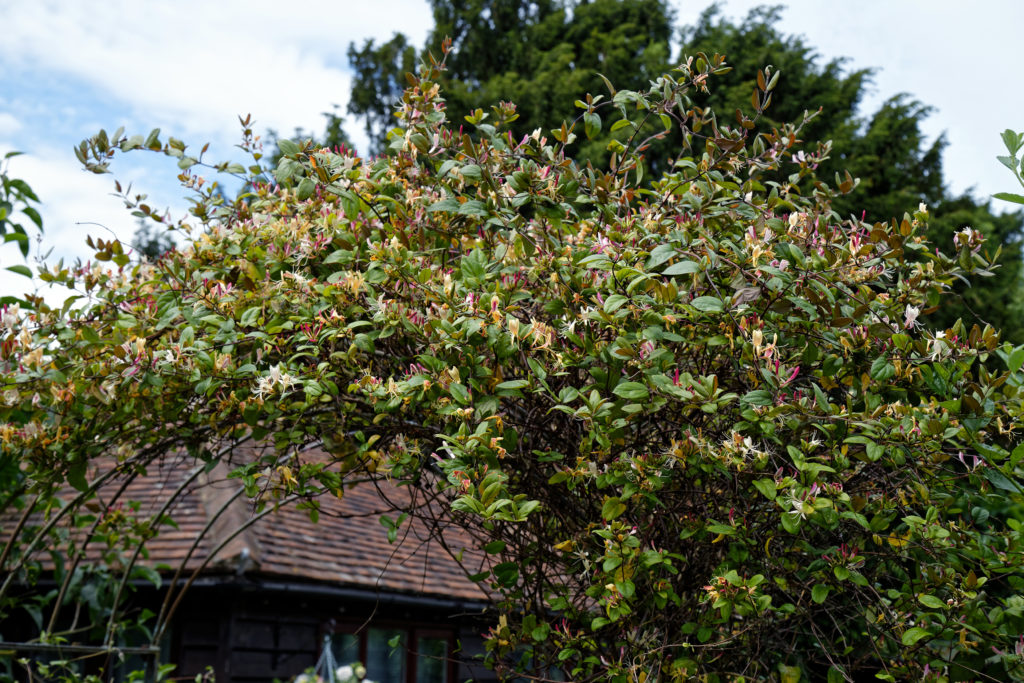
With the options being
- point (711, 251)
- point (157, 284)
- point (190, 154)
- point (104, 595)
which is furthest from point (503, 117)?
point (104, 595)

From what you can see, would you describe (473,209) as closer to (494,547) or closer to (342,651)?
(494,547)

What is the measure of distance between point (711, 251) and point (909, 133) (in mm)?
15834

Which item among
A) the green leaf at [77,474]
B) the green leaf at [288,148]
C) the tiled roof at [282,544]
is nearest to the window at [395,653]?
the tiled roof at [282,544]

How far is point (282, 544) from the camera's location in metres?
7.76

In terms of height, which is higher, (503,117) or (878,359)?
(503,117)

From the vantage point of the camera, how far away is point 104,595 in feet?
19.3

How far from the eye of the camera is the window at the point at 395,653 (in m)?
8.51

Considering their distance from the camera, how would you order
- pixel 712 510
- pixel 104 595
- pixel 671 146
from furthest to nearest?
1. pixel 671 146
2. pixel 104 595
3. pixel 712 510

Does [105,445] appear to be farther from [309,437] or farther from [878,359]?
[878,359]

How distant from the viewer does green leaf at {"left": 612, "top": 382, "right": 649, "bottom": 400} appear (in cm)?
209

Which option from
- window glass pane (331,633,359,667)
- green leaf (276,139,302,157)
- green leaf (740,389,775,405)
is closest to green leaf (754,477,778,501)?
green leaf (740,389,775,405)

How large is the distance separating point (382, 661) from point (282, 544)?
204 centimetres

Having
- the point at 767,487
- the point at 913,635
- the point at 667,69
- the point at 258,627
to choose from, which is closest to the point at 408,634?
the point at 258,627

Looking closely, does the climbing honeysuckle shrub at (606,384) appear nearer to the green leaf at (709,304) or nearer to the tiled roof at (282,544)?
the green leaf at (709,304)
